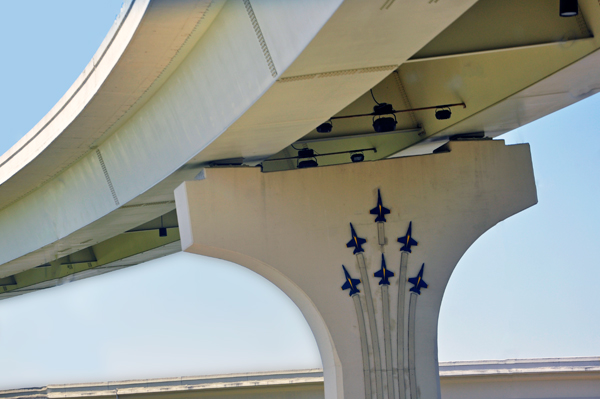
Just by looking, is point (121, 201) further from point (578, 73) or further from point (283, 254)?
point (578, 73)

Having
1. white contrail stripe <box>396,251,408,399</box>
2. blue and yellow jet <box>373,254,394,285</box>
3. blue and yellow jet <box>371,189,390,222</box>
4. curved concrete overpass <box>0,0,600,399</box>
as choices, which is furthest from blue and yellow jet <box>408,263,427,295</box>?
blue and yellow jet <box>371,189,390,222</box>

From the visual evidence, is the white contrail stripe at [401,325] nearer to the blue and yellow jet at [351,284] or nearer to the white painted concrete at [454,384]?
the blue and yellow jet at [351,284]

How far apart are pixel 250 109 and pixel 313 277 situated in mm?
4409

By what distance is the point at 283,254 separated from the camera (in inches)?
430

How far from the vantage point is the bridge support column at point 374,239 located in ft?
36.0

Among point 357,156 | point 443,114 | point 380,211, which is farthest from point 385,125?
point 357,156

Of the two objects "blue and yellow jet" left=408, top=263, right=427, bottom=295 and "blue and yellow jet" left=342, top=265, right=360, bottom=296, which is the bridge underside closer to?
"blue and yellow jet" left=342, top=265, right=360, bottom=296

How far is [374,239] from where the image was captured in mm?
11438

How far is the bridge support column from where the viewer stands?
36.0ft

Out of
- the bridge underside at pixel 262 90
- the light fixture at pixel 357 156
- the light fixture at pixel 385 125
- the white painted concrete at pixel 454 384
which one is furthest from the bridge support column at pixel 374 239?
the white painted concrete at pixel 454 384

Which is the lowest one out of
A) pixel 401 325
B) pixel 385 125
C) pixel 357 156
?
pixel 401 325

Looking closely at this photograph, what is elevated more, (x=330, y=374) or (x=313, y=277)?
(x=313, y=277)

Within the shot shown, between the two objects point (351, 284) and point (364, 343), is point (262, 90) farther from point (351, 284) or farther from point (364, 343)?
point (364, 343)

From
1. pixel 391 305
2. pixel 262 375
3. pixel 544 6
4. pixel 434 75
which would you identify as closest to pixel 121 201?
pixel 391 305
